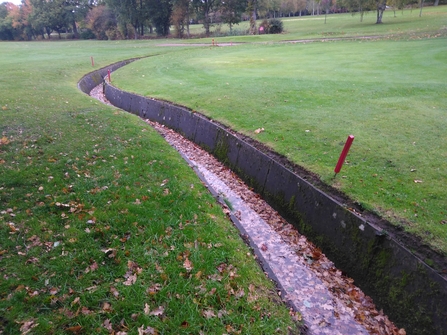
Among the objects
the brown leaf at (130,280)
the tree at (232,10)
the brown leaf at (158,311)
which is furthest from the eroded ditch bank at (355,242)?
the tree at (232,10)

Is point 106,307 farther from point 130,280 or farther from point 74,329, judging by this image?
point 130,280

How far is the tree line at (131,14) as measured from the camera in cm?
6050

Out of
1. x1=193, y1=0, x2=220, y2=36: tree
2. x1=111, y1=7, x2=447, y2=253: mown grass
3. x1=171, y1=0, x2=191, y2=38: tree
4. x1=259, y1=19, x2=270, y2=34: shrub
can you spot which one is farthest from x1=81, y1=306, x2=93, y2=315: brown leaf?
x1=171, y1=0, x2=191, y2=38: tree

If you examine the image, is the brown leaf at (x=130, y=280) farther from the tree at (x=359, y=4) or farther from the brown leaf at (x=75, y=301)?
the tree at (x=359, y=4)

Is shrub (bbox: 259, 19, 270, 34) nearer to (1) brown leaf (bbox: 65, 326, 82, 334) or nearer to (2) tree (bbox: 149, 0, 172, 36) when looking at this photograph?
(2) tree (bbox: 149, 0, 172, 36)

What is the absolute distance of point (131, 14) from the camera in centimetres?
6375

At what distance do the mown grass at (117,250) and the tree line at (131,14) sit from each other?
2211 inches

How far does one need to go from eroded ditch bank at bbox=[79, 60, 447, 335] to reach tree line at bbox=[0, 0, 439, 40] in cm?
5435

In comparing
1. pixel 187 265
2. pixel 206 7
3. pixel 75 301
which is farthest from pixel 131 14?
pixel 75 301

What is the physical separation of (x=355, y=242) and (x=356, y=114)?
263 inches

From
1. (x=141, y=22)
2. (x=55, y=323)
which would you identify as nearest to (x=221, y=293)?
(x=55, y=323)

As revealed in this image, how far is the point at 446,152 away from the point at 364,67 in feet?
44.6

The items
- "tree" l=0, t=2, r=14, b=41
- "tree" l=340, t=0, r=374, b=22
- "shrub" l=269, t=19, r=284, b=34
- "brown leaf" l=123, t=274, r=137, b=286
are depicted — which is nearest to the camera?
"brown leaf" l=123, t=274, r=137, b=286

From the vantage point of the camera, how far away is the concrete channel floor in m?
5.20
